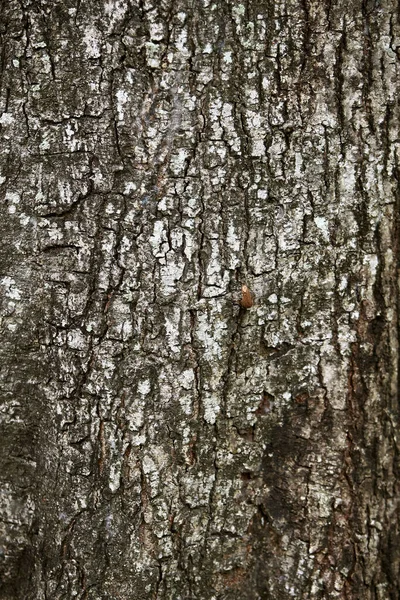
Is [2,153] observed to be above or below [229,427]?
above

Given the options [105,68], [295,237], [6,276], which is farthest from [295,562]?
[105,68]

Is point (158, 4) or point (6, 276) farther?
point (6, 276)

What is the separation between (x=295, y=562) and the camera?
1.59 meters

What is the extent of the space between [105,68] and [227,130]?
345 millimetres

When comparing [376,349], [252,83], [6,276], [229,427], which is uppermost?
[252,83]

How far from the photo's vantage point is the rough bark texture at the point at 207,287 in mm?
1539

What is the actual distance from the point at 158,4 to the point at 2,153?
550 millimetres

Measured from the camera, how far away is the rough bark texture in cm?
154

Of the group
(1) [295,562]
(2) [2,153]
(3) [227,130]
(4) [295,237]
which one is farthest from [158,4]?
(1) [295,562]

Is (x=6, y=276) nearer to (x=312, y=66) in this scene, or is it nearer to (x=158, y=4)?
(x=158, y=4)

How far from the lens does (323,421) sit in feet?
5.21

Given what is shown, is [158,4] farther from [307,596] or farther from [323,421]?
[307,596]

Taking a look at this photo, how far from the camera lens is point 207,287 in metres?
1.57

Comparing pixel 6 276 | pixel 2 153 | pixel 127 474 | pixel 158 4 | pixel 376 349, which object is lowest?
pixel 127 474
